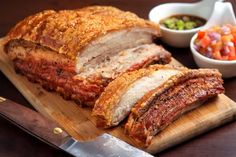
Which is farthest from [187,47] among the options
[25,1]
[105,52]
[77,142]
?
[25,1]

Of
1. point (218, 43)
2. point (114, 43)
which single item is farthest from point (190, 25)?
point (114, 43)

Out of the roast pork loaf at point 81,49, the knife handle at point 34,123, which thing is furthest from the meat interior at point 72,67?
the knife handle at point 34,123

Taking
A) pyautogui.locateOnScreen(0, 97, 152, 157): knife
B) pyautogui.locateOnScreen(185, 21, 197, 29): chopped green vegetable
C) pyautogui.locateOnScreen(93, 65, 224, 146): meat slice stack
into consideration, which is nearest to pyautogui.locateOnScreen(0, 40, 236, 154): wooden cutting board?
pyautogui.locateOnScreen(93, 65, 224, 146): meat slice stack

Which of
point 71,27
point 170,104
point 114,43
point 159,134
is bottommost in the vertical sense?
point 159,134

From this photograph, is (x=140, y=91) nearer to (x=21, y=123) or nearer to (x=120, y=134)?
(x=120, y=134)

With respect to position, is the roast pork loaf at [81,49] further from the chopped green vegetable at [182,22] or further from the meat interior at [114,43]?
the chopped green vegetable at [182,22]

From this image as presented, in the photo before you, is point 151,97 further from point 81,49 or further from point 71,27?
point 71,27
